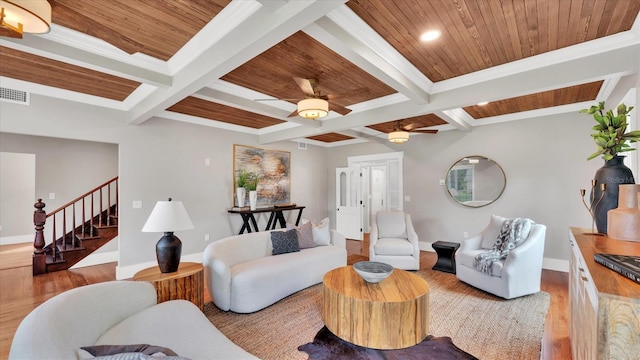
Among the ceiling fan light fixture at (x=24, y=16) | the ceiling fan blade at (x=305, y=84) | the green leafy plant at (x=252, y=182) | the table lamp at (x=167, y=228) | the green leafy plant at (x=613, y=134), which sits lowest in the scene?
the table lamp at (x=167, y=228)

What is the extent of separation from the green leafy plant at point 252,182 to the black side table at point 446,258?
352 centimetres

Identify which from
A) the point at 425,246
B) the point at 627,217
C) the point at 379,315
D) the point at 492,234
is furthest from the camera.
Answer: the point at 425,246

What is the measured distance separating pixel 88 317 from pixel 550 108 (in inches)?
238

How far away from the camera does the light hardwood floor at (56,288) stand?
7.73ft

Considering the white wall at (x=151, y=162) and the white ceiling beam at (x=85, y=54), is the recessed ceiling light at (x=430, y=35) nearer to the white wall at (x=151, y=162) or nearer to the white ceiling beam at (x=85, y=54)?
the white ceiling beam at (x=85, y=54)

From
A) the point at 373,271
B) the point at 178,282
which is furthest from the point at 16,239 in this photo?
the point at 373,271

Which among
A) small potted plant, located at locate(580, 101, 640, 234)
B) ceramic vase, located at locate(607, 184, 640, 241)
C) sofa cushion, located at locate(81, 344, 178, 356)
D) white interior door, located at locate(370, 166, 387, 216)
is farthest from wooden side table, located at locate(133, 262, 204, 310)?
white interior door, located at locate(370, 166, 387, 216)

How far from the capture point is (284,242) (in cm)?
362

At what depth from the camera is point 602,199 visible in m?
1.72

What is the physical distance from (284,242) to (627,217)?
312 cm

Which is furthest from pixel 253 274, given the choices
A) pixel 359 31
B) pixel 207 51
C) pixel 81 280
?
pixel 81 280

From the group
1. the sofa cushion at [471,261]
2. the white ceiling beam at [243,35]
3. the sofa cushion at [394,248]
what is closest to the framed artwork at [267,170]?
the white ceiling beam at [243,35]

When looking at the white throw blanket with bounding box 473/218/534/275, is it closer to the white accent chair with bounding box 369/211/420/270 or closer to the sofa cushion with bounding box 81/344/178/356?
the white accent chair with bounding box 369/211/420/270

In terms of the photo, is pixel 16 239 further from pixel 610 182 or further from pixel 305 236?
pixel 610 182
